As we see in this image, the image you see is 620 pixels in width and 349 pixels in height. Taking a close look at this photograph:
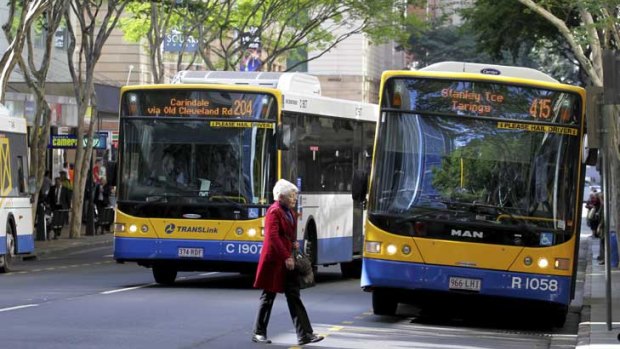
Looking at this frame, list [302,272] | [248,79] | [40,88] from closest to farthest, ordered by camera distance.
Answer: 1. [302,272]
2. [248,79]
3. [40,88]

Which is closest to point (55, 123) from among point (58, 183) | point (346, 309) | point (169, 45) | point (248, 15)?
point (58, 183)

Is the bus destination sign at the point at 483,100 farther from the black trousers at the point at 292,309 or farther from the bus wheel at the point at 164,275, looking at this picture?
the bus wheel at the point at 164,275

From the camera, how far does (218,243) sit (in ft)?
72.9

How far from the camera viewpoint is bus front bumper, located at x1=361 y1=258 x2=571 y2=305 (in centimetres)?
1753

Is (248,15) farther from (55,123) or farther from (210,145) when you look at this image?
(210,145)

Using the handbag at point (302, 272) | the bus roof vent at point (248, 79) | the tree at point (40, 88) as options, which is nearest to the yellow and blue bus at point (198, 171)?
the bus roof vent at point (248, 79)

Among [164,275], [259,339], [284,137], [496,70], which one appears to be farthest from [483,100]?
[164,275]

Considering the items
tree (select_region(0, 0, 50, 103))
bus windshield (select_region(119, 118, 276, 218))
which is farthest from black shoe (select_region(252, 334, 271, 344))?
tree (select_region(0, 0, 50, 103))

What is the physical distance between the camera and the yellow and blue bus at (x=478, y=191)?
17578mm

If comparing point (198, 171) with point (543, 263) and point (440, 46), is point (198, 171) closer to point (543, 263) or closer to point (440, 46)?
point (543, 263)

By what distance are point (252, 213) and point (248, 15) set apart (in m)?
29.6

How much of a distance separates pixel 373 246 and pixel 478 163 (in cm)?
157

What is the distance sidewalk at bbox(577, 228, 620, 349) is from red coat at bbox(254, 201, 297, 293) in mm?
3229

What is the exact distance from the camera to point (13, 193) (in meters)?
27.6
